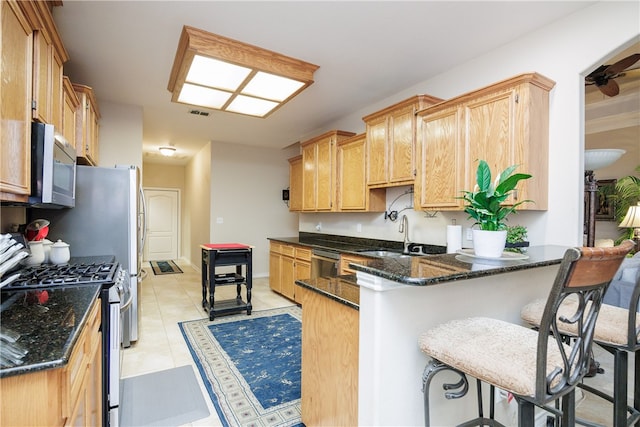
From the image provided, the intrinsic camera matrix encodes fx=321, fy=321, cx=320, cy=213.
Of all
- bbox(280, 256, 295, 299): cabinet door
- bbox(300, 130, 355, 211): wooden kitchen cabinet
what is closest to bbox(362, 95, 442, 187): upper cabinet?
bbox(300, 130, 355, 211): wooden kitchen cabinet

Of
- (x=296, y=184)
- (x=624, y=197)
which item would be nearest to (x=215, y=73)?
(x=296, y=184)

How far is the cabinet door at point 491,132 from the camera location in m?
2.29

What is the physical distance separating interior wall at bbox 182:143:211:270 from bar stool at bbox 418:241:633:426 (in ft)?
Result: 18.0

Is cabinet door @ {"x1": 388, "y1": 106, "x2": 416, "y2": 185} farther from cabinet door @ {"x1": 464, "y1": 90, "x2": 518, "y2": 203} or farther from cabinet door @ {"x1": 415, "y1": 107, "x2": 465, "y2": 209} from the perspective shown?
cabinet door @ {"x1": 464, "y1": 90, "x2": 518, "y2": 203}

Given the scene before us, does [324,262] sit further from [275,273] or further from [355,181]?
[275,273]

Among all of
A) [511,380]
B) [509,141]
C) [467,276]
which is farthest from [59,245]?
[509,141]

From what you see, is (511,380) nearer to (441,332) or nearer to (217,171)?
(441,332)

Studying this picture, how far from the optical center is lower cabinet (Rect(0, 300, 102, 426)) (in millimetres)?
799

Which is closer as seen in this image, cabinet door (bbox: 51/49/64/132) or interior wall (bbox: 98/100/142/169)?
cabinet door (bbox: 51/49/64/132)

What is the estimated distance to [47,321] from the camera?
116 cm

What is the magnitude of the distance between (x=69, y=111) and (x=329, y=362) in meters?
2.76

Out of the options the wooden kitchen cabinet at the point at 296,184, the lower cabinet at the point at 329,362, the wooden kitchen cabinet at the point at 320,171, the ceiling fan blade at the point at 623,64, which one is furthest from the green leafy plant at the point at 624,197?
the lower cabinet at the point at 329,362

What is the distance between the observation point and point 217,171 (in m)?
6.12

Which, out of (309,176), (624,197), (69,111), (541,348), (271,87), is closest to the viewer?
(541,348)
